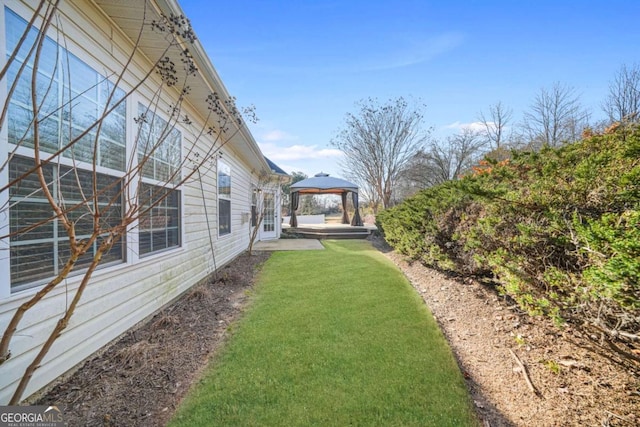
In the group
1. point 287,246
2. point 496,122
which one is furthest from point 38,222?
point 496,122

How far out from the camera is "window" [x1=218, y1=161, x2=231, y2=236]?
6.26 meters

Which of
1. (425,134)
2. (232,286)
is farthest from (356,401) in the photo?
(425,134)

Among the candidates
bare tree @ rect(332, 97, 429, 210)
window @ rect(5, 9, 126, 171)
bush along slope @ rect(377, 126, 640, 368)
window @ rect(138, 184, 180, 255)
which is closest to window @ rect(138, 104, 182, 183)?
window @ rect(138, 184, 180, 255)

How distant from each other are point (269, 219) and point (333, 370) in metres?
10.0

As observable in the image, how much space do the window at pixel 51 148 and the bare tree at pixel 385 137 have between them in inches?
540

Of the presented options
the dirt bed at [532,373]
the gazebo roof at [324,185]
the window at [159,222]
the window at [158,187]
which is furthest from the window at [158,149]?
the gazebo roof at [324,185]

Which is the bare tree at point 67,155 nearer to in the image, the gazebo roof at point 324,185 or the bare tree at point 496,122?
the gazebo roof at point 324,185

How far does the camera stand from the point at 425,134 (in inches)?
587

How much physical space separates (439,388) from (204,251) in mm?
4682

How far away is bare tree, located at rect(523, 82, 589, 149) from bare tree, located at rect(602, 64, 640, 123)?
1126 millimetres

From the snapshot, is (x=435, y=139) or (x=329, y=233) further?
(x=435, y=139)

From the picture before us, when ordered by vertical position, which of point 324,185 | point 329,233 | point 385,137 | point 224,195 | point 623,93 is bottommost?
point 329,233

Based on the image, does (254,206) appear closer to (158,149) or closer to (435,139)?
(158,149)

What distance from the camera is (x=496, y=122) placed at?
56.9ft
